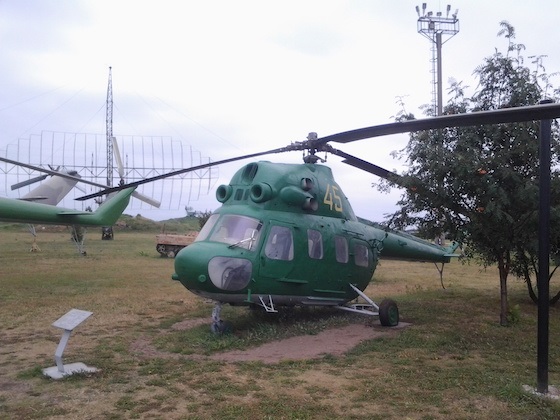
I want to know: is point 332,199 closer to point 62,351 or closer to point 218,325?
point 218,325

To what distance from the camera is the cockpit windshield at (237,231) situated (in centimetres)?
972

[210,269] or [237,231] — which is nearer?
[210,269]

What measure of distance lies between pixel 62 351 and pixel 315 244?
17.4ft

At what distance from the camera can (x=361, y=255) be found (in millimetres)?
12117

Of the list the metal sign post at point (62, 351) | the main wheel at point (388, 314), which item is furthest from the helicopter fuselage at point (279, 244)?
the metal sign post at point (62, 351)

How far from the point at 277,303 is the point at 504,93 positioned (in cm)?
629

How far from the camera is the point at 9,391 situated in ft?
21.9

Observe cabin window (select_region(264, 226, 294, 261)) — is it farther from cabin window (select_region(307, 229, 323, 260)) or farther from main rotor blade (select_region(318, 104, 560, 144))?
main rotor blade (select_region(318, 104, 560, 144))

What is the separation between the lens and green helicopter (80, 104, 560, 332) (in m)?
9.30

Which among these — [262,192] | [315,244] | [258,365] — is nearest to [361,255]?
[315,244]

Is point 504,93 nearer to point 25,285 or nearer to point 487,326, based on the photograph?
point 487,326

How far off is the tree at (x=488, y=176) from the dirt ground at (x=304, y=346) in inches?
97.7

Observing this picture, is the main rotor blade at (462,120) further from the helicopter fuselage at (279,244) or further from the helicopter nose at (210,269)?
the helicopter nose at (210,269)

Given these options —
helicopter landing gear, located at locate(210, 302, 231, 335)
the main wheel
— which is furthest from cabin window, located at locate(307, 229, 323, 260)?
helicopter landing gear, located at locate(210, 302, 231, 335)
